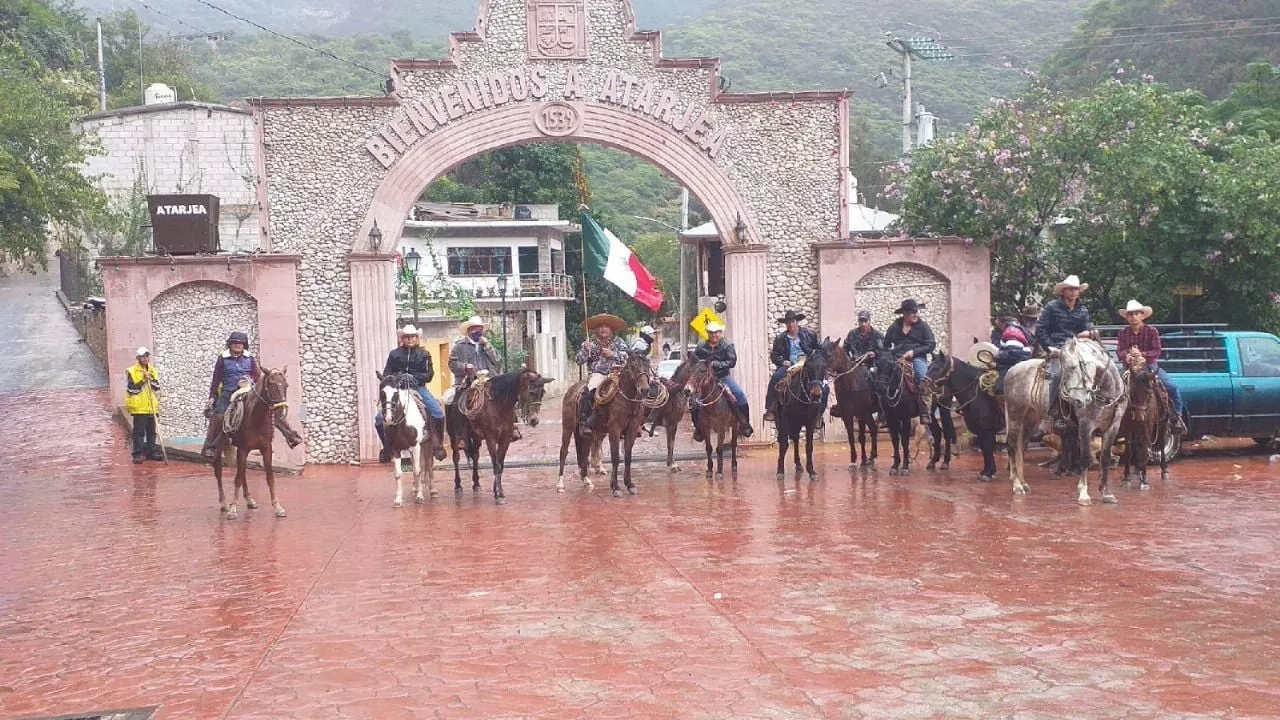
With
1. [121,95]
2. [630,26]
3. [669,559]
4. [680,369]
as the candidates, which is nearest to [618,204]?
[121,95]

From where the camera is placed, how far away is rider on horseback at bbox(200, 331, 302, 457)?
15.0 metres

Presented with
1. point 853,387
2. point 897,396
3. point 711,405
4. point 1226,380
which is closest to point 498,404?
point 711,405

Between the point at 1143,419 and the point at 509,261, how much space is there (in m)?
39.4

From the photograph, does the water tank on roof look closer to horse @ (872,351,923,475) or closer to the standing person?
the standing person

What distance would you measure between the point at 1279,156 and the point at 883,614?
56.5 ft

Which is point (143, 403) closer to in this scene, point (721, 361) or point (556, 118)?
point (556, 118)

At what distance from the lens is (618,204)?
77250 mm

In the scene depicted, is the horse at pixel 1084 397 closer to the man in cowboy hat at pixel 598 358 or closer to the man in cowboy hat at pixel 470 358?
the man in cowboy hat at pixel 598 358

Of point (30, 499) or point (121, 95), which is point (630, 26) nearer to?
point (30, 499)

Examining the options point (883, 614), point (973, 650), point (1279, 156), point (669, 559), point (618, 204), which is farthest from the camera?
point (618, 204)

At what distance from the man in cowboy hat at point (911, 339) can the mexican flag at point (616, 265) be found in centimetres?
765

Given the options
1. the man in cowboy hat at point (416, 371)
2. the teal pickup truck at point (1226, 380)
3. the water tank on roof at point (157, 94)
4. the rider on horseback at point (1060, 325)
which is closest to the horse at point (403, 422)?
the man in cowboy hat at point (416, 371)

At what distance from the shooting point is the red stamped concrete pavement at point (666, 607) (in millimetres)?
6910

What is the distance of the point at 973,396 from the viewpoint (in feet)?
52.1
